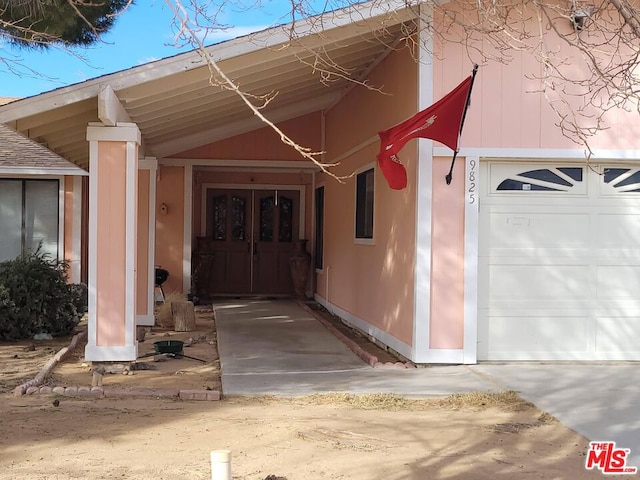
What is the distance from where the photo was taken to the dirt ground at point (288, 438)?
4.54 meters

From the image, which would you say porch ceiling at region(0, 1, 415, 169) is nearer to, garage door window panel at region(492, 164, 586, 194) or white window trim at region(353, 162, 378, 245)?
white window trim at region(353, 162, 378, 245)

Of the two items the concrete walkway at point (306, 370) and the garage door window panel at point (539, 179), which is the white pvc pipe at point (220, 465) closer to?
the concrete walkway at point (306, 370)

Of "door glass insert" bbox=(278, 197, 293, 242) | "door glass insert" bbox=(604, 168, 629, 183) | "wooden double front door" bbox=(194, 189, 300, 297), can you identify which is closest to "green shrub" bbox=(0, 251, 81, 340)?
"wooden double front door" bbox=(194, 189, 300, 297)

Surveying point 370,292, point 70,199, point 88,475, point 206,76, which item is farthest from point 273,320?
point 88,475

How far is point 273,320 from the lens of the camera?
40.0 ft

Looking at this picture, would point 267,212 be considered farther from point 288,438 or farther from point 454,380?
point 288,438

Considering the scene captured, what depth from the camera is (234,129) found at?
13492mm

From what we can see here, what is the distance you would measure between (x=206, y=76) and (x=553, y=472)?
488 centimetres

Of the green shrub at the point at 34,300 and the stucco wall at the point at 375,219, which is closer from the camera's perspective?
the stucco wall at the point at 375,219

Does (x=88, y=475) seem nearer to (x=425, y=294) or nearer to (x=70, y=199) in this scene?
(x=425, y=294)

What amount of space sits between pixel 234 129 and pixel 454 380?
753 cm

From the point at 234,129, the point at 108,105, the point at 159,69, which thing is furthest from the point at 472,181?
the point at 234,129

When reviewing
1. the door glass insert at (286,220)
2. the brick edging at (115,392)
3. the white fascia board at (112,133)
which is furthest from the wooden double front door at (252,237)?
the brick edging at (115,392)

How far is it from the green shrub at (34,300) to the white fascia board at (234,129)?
2.65 metres
